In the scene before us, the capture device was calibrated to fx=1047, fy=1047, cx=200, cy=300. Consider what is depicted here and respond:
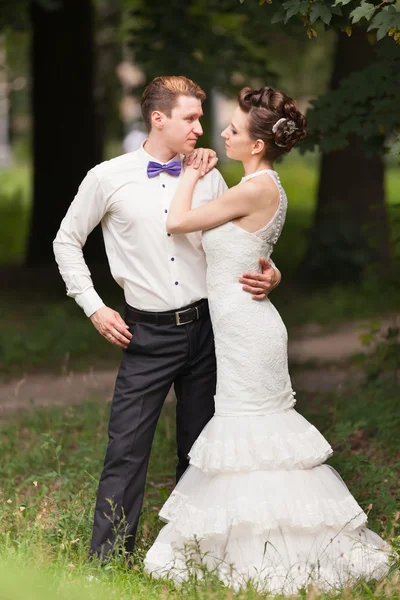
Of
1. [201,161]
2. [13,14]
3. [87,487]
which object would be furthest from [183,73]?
[201,161]

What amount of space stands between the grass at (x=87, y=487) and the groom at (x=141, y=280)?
290mm

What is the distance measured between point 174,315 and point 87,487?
164 cm

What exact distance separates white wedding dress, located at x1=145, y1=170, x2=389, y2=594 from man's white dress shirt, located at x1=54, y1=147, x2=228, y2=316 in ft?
0.40

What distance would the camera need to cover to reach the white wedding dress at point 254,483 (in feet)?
14.6

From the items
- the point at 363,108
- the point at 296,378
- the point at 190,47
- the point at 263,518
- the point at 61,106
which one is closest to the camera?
the point at 263,518

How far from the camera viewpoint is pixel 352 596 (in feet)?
14.1

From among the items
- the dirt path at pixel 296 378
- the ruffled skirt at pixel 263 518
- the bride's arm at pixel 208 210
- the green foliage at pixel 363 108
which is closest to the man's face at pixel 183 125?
the bride's arm at pixel 208 210

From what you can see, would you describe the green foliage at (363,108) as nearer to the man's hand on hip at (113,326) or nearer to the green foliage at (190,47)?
the man's hand on hip at (113,326)

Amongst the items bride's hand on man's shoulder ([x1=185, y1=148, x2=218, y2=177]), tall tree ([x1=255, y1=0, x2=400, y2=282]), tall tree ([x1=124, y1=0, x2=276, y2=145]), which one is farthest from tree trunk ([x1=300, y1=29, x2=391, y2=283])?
bride's hand on man's shoulder ([x1=185, y1=148, x2=218, y2=177])

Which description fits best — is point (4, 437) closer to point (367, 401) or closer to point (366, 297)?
point (367, 401)

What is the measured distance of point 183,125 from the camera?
4527mm

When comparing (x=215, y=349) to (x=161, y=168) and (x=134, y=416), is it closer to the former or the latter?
(x=134, y=416)

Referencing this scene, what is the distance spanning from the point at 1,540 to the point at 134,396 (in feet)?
A: 3.07

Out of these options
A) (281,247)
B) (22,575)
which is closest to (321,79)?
(281,247)
